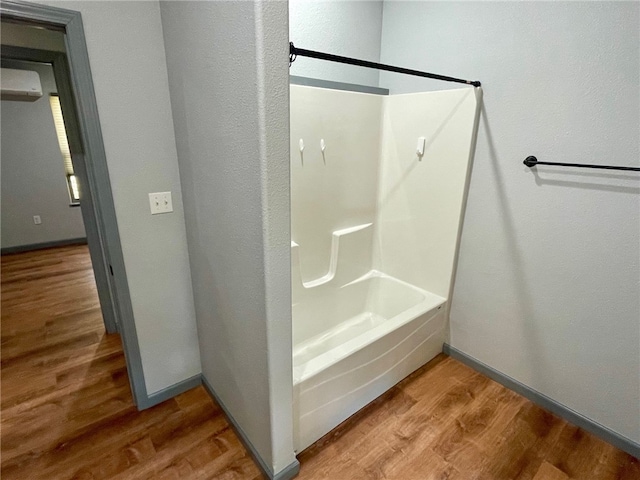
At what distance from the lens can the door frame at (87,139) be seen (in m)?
1.19

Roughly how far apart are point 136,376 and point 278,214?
4.45ft

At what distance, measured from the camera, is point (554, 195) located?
5.18 ft

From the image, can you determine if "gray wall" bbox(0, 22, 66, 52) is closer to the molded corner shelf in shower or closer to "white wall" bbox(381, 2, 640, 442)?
the molded corner shelf in shower

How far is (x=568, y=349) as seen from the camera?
1672mm

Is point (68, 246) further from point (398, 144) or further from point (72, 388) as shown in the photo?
point (398, 144)

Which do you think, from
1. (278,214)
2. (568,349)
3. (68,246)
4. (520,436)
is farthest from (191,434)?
(68,246)

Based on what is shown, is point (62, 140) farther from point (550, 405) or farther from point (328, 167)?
point (550, 405)

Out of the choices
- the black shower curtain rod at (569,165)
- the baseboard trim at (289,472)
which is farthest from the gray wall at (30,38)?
the black shower curtain rod at (569,165)

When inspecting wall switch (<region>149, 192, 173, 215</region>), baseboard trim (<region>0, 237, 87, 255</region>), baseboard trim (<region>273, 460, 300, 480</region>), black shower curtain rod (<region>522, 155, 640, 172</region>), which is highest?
black shower curtain rod (<region>522, 155, 640, 172</region>)

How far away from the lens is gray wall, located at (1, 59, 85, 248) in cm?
389

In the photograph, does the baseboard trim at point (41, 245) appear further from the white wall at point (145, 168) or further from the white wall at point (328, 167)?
the white wall at point (328, 167)

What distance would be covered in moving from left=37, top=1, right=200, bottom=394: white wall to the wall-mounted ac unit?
2.95 metres

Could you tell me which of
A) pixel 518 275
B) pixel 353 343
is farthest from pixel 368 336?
pixel 518 275

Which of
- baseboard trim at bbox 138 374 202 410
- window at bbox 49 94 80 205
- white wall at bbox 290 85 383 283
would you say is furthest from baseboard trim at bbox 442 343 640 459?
window at bbox 49 94 80 205
